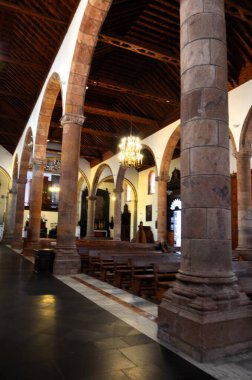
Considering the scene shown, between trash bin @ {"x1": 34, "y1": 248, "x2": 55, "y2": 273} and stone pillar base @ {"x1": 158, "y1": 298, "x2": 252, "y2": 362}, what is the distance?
5797mm

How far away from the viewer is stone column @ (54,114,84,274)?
339 inches

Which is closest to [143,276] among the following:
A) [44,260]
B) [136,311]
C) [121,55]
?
[136,311]

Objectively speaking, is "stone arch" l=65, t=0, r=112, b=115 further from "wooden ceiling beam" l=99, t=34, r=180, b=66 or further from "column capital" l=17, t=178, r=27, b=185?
"column capital" l=17, t=178, r=27, b=185

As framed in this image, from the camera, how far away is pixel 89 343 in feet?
11.2

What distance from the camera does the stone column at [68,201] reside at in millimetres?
8617

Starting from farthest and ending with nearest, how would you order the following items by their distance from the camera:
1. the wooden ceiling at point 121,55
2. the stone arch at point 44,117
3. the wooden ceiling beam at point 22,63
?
the stone arch at point 44,117, the wooden ceiling beam at point 22,63, the wooden ceiling at point 121,55

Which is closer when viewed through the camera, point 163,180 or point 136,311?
point 136,311

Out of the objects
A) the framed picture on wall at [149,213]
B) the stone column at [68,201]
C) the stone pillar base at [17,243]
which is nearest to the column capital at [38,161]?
the stone column at [68,201]

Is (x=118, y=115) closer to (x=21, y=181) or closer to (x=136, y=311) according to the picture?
(x=21, y=181)

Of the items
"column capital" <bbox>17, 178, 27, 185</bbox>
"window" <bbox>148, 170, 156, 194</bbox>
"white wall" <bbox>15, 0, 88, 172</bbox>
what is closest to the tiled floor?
"white wall" <bbox>15, 0, 88, 172</bbox>

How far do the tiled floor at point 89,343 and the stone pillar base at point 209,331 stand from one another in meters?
0.10

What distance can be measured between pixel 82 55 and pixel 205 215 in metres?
7.52

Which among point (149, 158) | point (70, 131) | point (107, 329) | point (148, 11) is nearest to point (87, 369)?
point (107, 329)

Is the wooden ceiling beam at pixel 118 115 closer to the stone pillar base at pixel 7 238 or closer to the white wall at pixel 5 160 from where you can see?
the white wall at pixel 5 160
